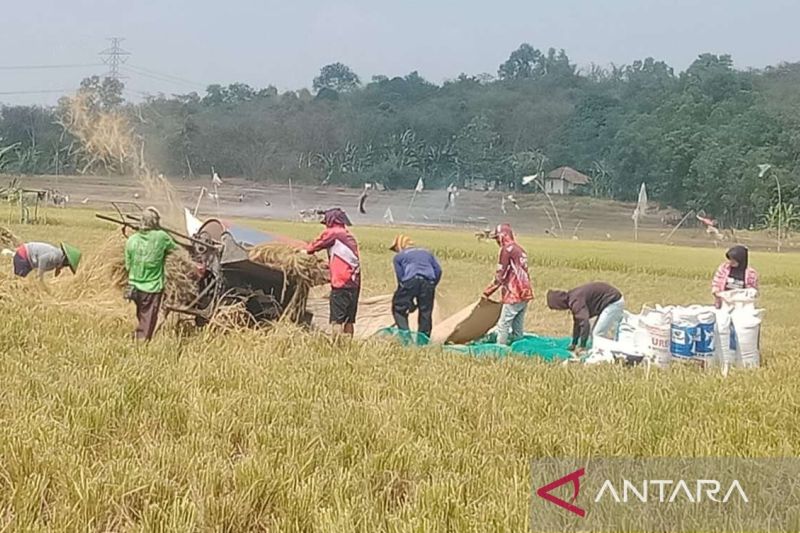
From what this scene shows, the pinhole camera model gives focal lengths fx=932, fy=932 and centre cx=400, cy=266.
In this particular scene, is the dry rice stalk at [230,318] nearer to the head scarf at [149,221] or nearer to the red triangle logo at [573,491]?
the head scarf at [149,221]

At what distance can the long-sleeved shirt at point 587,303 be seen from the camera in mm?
9297

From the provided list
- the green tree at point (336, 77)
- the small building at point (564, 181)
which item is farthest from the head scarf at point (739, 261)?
the green tree at point (336, 77)

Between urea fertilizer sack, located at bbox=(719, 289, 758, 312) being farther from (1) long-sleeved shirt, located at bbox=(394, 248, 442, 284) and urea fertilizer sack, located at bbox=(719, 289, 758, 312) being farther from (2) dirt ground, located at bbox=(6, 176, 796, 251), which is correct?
(2) dirt ground, located at bbox=(6, 176, 796, 251)

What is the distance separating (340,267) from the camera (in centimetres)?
884

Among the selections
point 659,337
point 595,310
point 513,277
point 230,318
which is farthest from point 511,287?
point 230,318

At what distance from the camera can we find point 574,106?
290 feet

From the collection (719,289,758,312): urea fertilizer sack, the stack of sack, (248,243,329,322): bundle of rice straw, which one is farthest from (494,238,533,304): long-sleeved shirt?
(719,289,758,312): urea fertilizer sack

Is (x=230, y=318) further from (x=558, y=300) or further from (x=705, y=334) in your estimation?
(x=705, y=334)

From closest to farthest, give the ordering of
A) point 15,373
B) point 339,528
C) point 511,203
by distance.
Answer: point 339,528, point 15,373, point 511,203

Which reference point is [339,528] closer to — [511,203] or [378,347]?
[378,347]

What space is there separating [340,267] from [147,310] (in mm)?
1820

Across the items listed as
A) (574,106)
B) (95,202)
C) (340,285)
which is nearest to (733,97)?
(574,106)

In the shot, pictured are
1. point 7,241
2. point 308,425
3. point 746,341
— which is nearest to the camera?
point 308,425

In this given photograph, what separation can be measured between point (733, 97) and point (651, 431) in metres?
71.7
